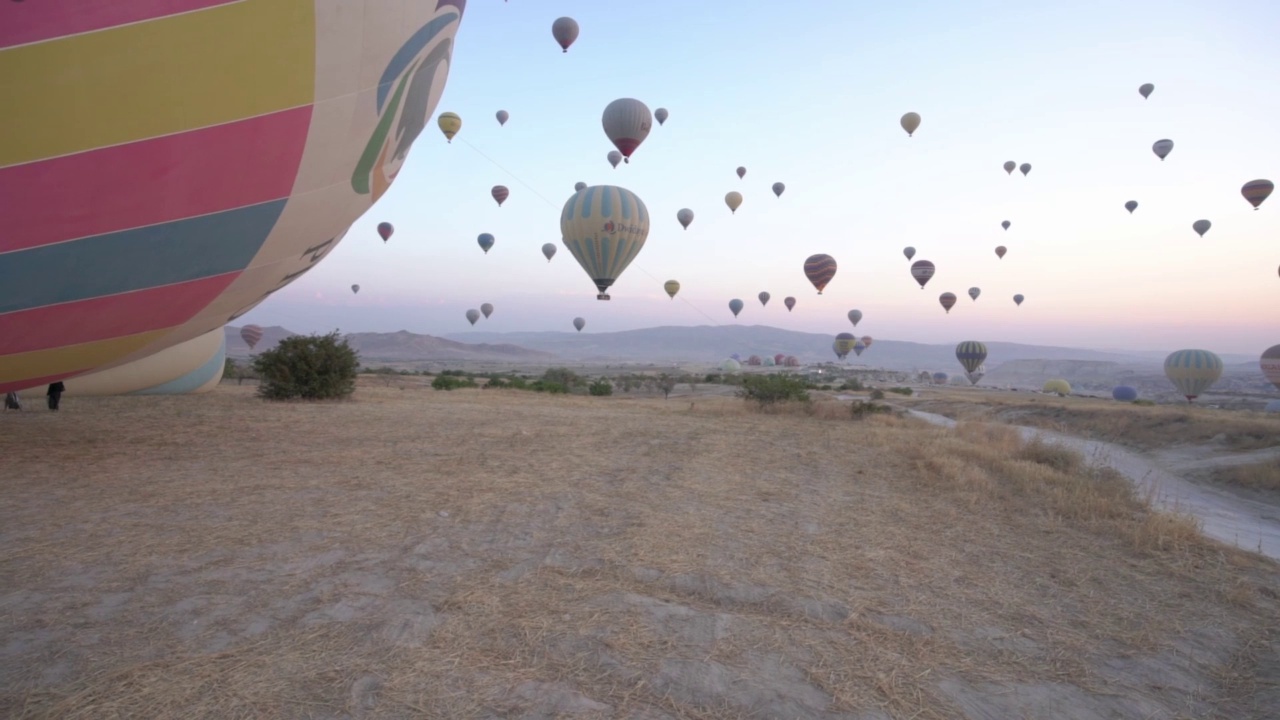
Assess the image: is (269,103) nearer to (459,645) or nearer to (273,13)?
(273,13)

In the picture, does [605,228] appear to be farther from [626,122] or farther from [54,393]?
[54,393]

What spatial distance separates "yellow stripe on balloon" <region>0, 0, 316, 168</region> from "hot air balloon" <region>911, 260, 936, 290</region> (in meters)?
49.6

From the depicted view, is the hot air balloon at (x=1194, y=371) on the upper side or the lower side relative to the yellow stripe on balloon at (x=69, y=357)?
lower

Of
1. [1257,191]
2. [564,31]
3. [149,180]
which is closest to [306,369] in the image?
[149,180]

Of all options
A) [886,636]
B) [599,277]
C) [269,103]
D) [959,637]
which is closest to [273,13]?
[269,103]

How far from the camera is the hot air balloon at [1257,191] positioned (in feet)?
123

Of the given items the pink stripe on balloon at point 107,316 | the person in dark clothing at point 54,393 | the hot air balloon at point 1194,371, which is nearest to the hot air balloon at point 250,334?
the person in dark clothing at point 54,393

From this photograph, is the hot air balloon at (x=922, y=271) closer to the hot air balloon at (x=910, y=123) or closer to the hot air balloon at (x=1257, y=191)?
the hot air balloon at (x=910, y=123)

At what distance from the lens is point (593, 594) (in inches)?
175

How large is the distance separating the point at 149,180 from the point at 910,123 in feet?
132

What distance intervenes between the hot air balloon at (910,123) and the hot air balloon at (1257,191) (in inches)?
785

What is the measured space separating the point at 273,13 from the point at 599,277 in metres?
21.1

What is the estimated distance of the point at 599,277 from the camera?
2611 centimetres

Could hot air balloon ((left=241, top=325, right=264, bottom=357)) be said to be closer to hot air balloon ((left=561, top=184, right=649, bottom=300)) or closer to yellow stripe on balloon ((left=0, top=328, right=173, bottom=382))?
hot air balloon ((left=561, top=184, right=649, bottom=300))
